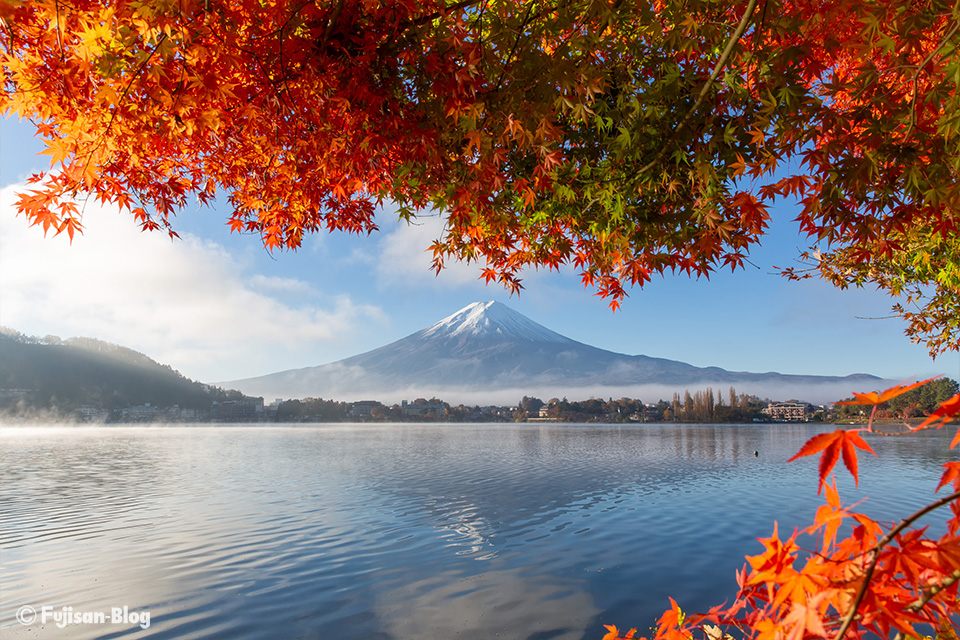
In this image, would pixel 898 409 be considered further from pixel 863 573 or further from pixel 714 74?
pixel 714 74

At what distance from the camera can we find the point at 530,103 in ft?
12.2

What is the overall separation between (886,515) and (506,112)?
13.0m

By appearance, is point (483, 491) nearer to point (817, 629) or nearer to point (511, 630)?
point (511, 630)

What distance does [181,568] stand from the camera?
7672 millimetres

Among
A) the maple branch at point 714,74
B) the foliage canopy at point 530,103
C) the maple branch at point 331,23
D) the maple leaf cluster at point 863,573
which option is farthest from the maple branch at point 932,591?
the maple branch at point 331,23

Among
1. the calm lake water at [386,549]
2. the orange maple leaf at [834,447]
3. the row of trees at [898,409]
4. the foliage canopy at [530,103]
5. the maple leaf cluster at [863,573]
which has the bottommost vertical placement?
the calm lake water at [386,549]

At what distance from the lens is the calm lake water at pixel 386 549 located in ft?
19.3

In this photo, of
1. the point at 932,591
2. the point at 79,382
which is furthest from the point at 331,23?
the point at 79,382

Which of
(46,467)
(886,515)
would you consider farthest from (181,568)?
(46,467)

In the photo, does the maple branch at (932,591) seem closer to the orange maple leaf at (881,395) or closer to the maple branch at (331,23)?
the orange maple leaf at (881,395)

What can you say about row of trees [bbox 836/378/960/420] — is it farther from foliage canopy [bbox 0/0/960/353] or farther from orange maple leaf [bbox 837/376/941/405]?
foliage canopy [bbox 0/0/960/353]

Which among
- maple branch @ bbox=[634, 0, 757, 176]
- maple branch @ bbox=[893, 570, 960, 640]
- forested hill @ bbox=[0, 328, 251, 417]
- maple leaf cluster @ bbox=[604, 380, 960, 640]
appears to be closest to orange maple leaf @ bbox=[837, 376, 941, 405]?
maple leaf cluster @ bbox=[604, 380, 960, 640]

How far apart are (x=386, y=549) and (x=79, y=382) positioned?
14813 centimetres

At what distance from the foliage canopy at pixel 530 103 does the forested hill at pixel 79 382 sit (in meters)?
146
